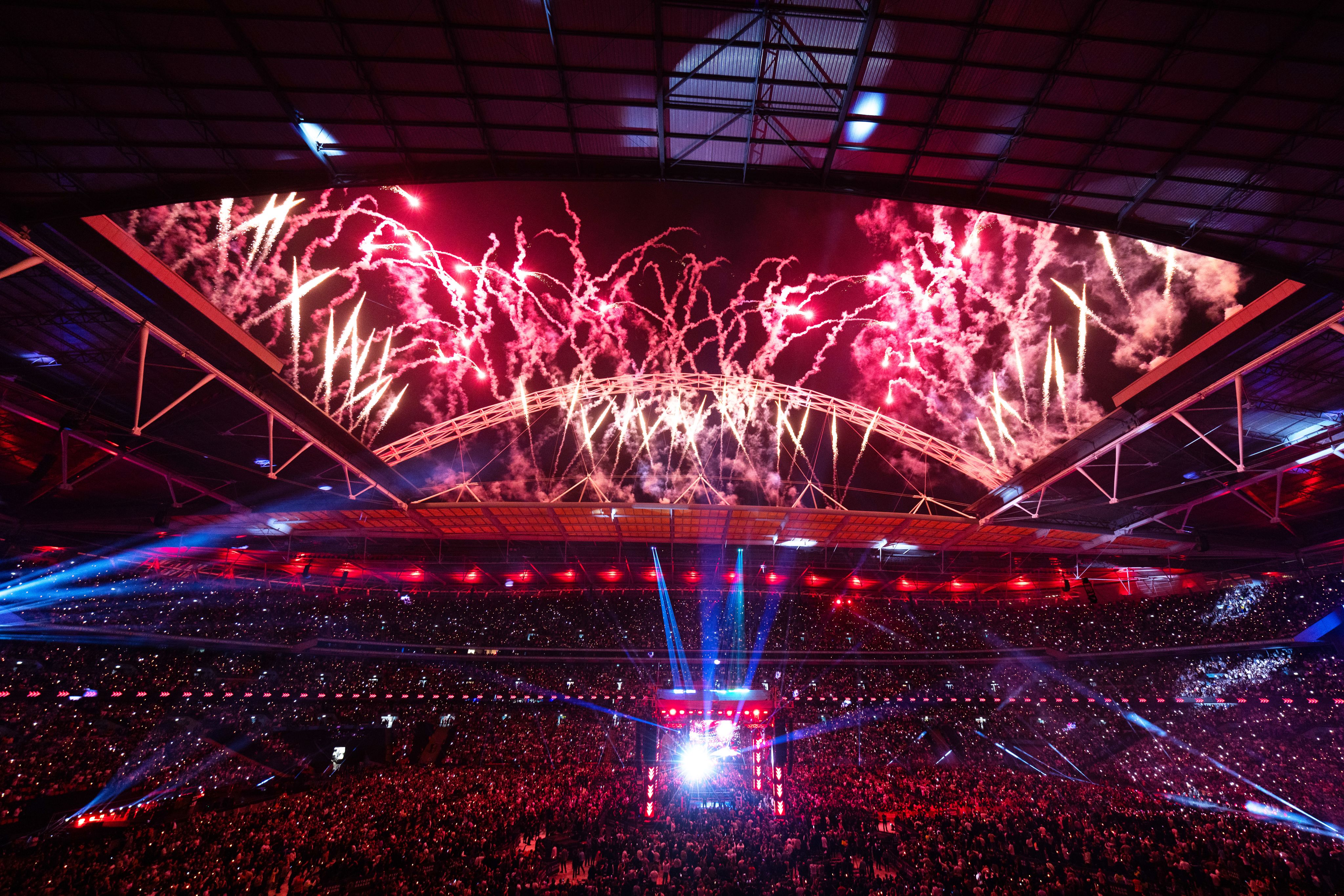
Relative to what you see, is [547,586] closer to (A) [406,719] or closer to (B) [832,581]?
(A) [406,719]

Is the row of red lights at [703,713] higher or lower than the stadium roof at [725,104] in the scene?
lower

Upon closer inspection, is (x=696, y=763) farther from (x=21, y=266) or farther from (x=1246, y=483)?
(x=21, y=266)

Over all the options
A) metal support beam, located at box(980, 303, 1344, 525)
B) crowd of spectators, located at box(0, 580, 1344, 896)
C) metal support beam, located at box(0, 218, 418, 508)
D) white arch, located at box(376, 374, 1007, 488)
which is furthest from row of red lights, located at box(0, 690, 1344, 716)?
metal support beam, located at box(0, 218, 418, 508)

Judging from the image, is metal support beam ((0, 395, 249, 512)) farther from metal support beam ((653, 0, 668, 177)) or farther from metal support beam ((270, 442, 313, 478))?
metal support beam ((653, 0, 668, 177))

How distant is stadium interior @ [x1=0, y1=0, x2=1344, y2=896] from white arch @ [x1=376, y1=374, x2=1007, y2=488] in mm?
197

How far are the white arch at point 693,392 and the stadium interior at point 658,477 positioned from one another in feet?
0.65

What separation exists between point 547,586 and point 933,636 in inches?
977

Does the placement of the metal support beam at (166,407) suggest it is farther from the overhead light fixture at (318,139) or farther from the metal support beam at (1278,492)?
the metal support beam at (1278,492)

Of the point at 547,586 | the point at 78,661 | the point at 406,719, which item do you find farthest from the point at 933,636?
the point at 78,661

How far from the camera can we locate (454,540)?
85.5 feet

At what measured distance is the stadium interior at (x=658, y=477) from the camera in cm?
888

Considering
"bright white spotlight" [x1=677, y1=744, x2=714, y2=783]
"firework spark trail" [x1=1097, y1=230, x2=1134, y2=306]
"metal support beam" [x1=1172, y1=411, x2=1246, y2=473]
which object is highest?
"firework spark trail" [x1=1097, y1=230, x2=1134, y2=306]

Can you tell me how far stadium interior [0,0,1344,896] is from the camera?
8.88 metres

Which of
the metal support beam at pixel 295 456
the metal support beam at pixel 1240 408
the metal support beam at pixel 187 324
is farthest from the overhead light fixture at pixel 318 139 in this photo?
the metal support beam at pixel 1240 408
